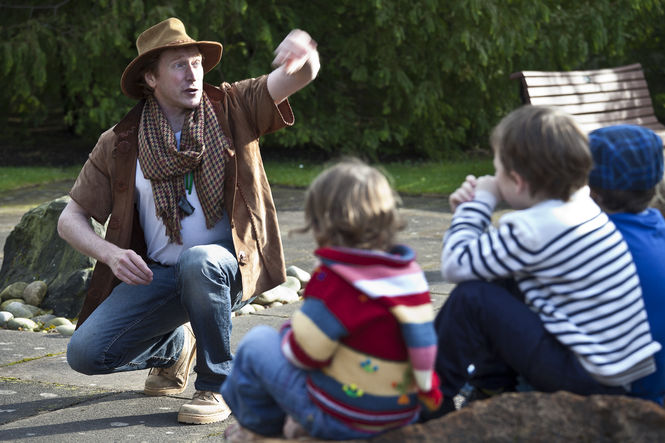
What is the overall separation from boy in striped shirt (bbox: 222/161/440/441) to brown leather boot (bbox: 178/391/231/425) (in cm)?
136

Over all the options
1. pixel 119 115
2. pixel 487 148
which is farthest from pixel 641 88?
pixel 119 115

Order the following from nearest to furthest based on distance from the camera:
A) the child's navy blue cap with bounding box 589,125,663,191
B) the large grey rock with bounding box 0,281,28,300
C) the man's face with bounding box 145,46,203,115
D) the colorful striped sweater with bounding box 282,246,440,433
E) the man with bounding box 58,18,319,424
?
the colorful striped sweater with bounding box 282,246,440,433 < the child's navy blue cap with bounding box 589,125,663,191 < the man with bounding box 58,18,319,424 < the man's face with bounding box 145,46,203,115 < the large grey rock with bounding box 0,281,28,300

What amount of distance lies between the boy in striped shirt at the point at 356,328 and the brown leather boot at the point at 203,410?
1360 mm

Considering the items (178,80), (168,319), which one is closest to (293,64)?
(178,80)

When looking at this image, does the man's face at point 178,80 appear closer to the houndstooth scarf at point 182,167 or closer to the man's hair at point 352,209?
the houndstooth scarf at point 182,167

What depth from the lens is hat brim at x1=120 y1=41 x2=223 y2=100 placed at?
4.27 metres

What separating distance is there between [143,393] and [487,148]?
10.4m

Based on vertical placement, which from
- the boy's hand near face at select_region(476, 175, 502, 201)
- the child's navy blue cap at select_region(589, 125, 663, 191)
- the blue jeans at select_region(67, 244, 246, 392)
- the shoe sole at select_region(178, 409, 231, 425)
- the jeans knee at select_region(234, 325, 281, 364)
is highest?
the child's navy blue cap at select_region(589, 125, 663, 191)

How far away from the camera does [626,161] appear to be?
293 centimetres

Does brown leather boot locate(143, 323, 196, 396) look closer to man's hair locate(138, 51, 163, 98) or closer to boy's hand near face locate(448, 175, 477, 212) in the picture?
man's hair locate(138, 51, 163, 98)

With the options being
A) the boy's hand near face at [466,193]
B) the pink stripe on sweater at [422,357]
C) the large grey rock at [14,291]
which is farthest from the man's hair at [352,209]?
the large grey rock at [14,291]

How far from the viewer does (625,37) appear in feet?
44.3

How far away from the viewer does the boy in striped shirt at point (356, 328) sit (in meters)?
2.42

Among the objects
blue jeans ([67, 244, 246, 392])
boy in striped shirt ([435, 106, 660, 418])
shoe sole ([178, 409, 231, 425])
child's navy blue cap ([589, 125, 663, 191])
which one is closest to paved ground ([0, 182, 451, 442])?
shoe sole ([178, 409, 231, 425])
